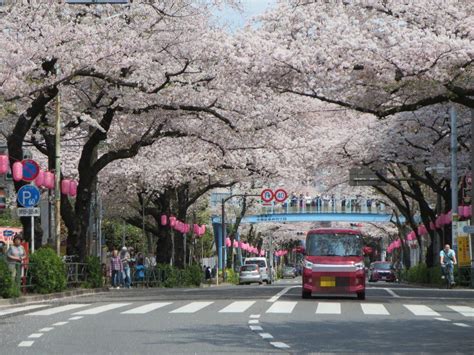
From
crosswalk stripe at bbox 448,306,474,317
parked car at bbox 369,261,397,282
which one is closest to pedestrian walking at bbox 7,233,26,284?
crosswalk stripe at bbox 448,306,474,317

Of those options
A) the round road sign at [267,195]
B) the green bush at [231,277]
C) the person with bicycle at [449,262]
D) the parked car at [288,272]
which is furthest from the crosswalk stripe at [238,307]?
the parked car at [288,272]

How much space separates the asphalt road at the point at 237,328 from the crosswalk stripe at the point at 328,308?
0.02 m

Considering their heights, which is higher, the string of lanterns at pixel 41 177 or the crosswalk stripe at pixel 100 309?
the string of lanterns at pixel 41 177

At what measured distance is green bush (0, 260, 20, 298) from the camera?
954 inches

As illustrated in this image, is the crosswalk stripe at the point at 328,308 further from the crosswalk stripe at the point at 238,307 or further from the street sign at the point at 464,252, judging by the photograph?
the street sign at the point at 464,252

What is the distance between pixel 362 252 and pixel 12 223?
6828cm

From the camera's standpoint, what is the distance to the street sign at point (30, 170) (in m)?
28.1

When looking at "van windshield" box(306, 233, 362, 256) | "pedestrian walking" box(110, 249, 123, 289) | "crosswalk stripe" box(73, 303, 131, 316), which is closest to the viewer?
"crosswalk stripe" box(73, 303, 131, 316)

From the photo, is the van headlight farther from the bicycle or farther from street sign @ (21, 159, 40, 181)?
the bicycle

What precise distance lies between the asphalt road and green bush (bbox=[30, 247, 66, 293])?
201 inches

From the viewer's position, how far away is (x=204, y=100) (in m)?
32.9

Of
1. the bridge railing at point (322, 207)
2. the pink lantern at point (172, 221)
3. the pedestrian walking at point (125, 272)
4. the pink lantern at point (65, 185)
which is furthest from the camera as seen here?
the bridge railing at point (322, 207)

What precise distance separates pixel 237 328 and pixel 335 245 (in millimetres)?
11617

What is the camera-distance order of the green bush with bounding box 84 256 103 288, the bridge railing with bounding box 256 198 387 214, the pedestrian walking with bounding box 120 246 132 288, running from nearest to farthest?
1. the green bush with bounding box 84 256 103 288
2. the pedestrian walking with bounding box 120 246 132 288
3. the bridge railing with bounding box 256 198 387 214
